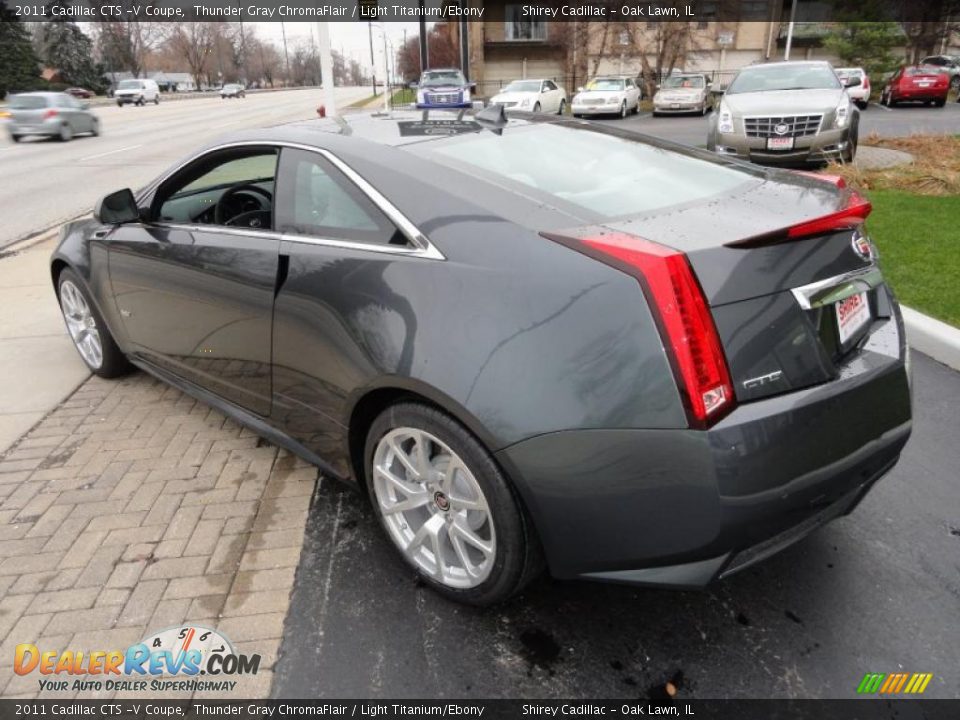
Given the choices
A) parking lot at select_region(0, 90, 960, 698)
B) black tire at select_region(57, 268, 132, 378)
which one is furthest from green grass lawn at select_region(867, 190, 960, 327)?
black tire at select_region(57, 268, 132, 378)

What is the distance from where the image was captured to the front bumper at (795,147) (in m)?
9.90

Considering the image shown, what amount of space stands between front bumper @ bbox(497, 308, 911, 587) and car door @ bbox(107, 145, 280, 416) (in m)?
1.42

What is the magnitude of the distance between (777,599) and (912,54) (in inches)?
2082

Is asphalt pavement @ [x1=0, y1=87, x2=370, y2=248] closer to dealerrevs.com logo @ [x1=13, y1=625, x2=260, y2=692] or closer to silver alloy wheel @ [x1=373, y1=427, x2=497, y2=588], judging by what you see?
dealerrevs.com logo @ [x1=13, y1=625, x2=260, y2=692]

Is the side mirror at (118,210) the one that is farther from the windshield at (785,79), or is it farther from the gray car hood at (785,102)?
the windshield at (785,79)

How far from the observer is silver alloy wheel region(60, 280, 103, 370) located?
4.40 metres

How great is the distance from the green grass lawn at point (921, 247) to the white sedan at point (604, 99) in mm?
19040

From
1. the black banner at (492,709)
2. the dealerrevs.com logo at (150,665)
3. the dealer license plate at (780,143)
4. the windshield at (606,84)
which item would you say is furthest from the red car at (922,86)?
the dealerrevs.com logo at (150,665)

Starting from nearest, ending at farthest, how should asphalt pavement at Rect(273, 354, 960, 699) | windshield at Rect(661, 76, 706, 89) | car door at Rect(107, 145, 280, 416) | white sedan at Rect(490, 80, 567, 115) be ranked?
asphalt pavement at Rect(273, 354, 960, 699)
car door at Rect(107, 145, 280, 416)
white sedan at Rect(490, 80, 567, 115)
windshield at Rect(661, 76, 706, 89)

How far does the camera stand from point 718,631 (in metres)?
2.29

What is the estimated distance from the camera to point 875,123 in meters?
20.1

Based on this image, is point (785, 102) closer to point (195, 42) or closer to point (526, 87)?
point (526, 87)

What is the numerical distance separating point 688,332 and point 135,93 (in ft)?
193

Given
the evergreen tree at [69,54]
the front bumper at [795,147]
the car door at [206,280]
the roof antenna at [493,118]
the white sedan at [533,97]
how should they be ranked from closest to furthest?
the car door at [206,280]
the roof antenna at [493,118]
the front bumper at [795,147]
the white sedan at [533,97]
the evergreen tree at [69,54]
